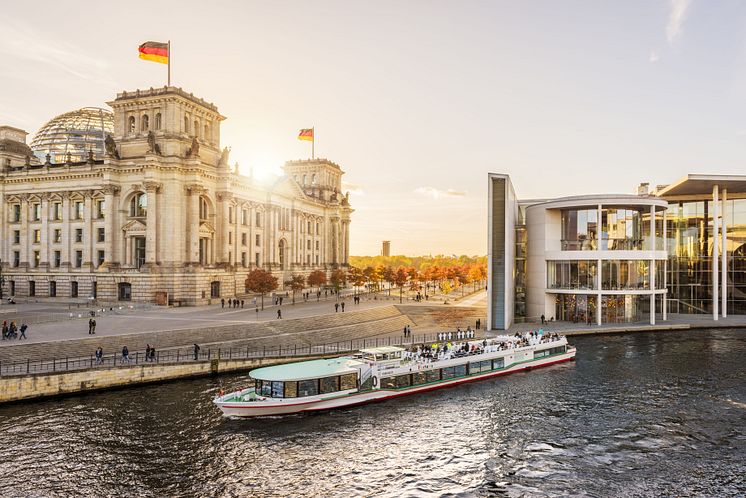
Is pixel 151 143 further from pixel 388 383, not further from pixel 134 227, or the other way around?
pixel 388 383

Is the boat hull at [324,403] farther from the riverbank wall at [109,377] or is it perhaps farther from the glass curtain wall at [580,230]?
the glass curtain wall at [580,230]

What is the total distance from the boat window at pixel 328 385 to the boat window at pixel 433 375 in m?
9.15

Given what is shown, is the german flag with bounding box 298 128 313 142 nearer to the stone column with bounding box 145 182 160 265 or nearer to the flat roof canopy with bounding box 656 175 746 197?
the stone column with bounding box 145 182 160 265

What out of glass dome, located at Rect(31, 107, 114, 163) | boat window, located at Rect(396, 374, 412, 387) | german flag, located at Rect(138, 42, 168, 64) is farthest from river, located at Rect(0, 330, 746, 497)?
glass dome, located at Rect(31, 107, 114, 163)

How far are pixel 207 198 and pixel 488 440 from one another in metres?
70.2

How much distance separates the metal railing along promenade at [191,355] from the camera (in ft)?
130

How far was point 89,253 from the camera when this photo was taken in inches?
3428

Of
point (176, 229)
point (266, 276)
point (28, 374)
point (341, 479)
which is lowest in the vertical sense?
point (341, 479)

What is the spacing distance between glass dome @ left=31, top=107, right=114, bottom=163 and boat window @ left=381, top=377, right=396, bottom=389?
312ft

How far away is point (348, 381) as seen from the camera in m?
39.1

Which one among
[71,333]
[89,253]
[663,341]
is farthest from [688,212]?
[89,253]

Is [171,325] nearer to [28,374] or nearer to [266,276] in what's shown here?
[28,374]

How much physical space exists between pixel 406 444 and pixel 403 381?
11.6m

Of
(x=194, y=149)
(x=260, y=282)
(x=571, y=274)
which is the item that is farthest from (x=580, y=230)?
(x=194, y=149)
